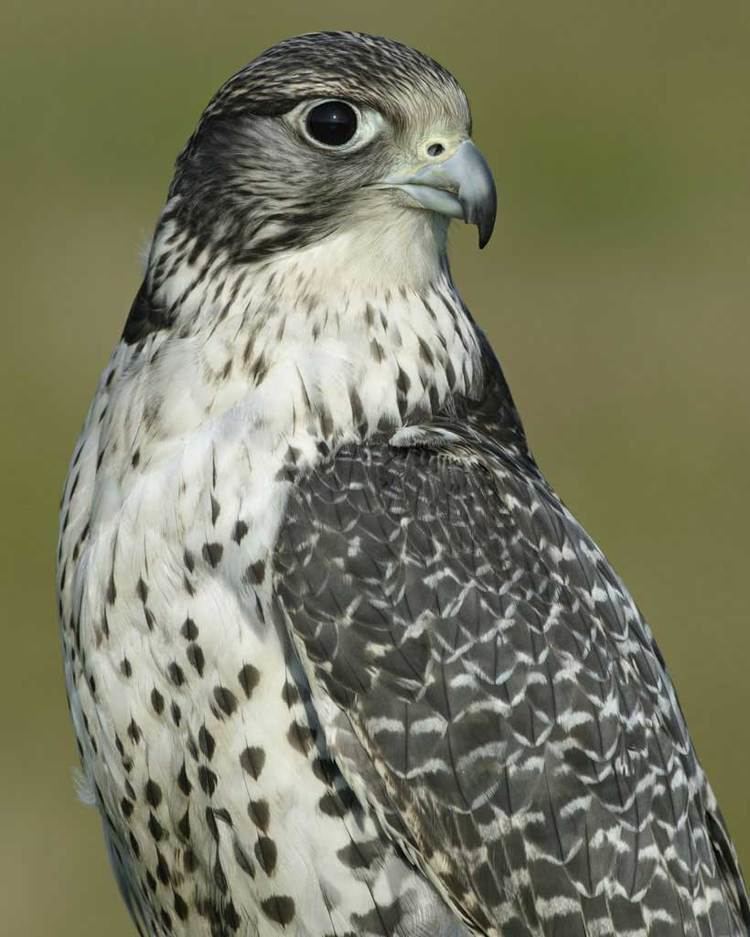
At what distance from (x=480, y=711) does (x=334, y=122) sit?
1570mm

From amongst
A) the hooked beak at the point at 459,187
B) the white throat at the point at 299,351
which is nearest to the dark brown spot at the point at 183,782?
the white throat at the point at 299,351

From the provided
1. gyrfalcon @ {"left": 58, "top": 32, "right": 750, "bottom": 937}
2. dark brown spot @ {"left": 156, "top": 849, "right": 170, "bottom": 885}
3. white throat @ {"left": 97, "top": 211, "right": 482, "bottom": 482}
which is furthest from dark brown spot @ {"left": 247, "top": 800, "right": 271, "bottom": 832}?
white throat @ {"left": 97, "top": 211, "right": 482, "bottom": 482}

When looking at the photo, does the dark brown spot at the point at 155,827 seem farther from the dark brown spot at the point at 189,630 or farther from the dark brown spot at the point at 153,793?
the dark brown spot at the point at 189,630

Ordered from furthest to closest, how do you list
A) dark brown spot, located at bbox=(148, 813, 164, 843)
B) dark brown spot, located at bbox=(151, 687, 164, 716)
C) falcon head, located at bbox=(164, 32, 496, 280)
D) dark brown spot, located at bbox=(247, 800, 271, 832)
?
falcon head, located at bbox=(164, 32, 496, 280)
dark brown spot, located at bbox=(148, 813, 164, 843)
dark brown spot, located at bbox=(151, 687, 164, 716)
dark brown spot, located at bbox=(247, 800, 271, 832)

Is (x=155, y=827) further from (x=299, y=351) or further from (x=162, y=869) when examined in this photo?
(x=299, y=351)

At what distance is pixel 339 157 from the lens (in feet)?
18.9

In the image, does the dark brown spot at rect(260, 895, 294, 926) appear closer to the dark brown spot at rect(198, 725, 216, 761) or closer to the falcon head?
the dark brown spot at rect(198, 725, 216, 761)

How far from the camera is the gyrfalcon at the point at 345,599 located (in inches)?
213

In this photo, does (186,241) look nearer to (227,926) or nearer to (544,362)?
(227,926)

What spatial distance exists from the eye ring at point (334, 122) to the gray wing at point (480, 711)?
0.82 m

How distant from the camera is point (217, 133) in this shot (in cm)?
590

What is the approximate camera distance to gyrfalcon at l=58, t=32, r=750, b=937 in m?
5.40

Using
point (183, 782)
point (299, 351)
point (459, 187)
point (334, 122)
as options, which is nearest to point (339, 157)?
point (334, 122)

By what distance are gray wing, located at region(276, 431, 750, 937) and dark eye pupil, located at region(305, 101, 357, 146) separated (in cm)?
82
